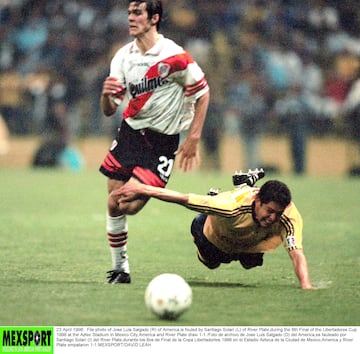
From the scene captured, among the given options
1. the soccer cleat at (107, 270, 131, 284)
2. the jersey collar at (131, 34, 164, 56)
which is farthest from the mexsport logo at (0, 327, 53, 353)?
the jersey collar at (131, 34, 164, 56)

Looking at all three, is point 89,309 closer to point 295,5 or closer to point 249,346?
point 249,346

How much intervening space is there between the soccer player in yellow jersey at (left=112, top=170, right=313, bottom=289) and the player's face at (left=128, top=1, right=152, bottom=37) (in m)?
1.19

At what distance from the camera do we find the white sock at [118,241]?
26.2 ft

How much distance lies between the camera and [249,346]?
6.44 meters

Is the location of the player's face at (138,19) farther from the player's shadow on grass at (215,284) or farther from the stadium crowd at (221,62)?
the stadium crowd at (221,62)

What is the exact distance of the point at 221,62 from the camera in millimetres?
20641

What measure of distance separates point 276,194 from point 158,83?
4.29ft

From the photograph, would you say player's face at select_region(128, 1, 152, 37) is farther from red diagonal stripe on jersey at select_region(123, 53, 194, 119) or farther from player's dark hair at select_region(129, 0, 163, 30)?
red diagonal stripe on jersey at select_region(123, 53, 194, 119)

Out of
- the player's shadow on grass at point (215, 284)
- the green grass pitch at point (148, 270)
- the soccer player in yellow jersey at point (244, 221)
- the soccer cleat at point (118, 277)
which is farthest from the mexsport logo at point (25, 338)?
the player's shadow on grass at point (215, 284)

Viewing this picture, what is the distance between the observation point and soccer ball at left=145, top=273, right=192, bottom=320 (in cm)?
648

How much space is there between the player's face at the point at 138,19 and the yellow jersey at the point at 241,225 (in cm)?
135

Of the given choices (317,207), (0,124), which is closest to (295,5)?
(0,124)

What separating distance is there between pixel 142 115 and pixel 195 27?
13.2 metres

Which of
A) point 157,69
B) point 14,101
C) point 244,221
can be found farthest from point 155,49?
point 14,101
